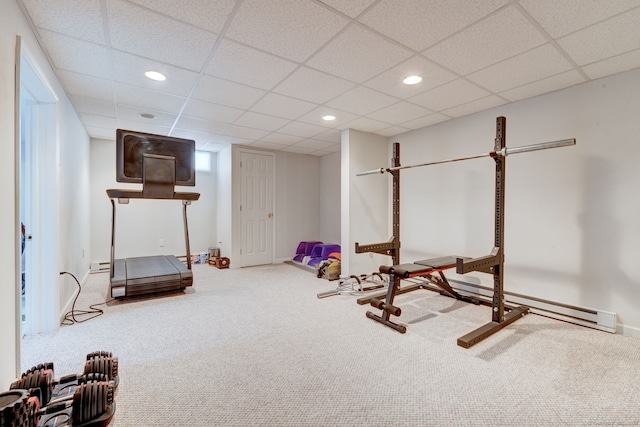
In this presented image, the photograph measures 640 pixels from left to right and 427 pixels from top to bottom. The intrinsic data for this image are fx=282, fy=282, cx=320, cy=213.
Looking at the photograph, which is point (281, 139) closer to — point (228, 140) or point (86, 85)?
point (228, 140)

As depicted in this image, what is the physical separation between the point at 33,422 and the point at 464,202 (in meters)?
4.10

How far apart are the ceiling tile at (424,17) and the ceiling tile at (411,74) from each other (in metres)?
0.32

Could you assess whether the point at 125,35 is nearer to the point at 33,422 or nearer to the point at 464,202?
the point at 33,422

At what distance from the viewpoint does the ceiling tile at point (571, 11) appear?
5.38ft

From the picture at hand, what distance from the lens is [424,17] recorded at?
177 centimetres

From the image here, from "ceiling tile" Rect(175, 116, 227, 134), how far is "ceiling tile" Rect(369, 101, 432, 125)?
219 cm

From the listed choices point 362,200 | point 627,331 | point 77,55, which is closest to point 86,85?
point 77,55

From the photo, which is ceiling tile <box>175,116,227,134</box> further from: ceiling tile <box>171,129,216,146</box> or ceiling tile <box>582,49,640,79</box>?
ceiling tile <box>582,49,640,79</box>

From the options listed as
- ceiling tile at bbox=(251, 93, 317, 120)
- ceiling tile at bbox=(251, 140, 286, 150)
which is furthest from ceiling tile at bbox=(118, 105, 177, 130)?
ceiling tile at bbox=(251, 140, 286, 150)

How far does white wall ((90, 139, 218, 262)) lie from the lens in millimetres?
4883

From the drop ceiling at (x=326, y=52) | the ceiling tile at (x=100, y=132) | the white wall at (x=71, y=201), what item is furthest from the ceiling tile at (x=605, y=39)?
the ceiling tile at (x=100, y=132)

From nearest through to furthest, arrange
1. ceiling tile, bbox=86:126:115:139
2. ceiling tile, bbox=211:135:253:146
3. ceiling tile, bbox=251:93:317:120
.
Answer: ceiling tile, bbox=251:93:317:120 < ceiling tile, bbox=86:126:115:139 < ceiling tile, bbox=211:135:253:146

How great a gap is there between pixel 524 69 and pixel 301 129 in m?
2.75

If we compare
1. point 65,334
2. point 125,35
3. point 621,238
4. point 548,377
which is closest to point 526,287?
point 621,238
